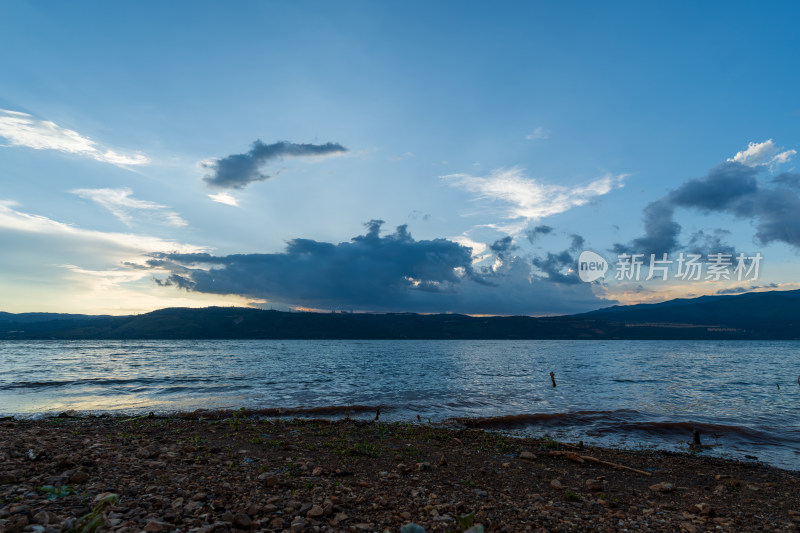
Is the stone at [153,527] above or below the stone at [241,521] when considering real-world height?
above

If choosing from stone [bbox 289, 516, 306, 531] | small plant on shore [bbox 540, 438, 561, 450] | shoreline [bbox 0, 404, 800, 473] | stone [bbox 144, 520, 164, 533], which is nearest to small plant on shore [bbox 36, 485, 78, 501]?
stone [bbox 144, 520, 164, 533]

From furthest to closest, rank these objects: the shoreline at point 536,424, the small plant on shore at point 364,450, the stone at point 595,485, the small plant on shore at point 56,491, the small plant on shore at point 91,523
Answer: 1. the shoreline at point 536,424
2. the small plant on shore at point 364,450
3. the stone at point 595,485
4. the small plant on shore at point 56,491
5. the small plant on shore at point 91,523

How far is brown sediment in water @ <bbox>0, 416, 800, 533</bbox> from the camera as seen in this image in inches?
290

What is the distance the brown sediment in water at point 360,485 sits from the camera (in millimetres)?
7363

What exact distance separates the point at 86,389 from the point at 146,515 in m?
41.5

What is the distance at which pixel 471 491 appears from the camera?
9.98 meters

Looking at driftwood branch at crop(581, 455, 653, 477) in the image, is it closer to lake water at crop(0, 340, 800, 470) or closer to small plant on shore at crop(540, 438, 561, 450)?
small plant on shore at crop(540, 438, 561, 450)

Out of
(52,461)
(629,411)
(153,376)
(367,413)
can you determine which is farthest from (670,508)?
(153,376)

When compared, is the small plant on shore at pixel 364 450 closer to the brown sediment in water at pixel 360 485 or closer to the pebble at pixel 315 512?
the brown sediment in water at pixel 360 485

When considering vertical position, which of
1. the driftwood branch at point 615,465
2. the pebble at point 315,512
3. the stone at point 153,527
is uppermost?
the stone at point 153,527

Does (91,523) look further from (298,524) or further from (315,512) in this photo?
(315,512)

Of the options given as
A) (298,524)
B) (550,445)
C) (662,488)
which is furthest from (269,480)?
(550,445)

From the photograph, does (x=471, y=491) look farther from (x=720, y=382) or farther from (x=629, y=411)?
(x=720, y=382)

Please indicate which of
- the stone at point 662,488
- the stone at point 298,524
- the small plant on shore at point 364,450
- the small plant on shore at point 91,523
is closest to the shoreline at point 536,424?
the stone at point 662,488
